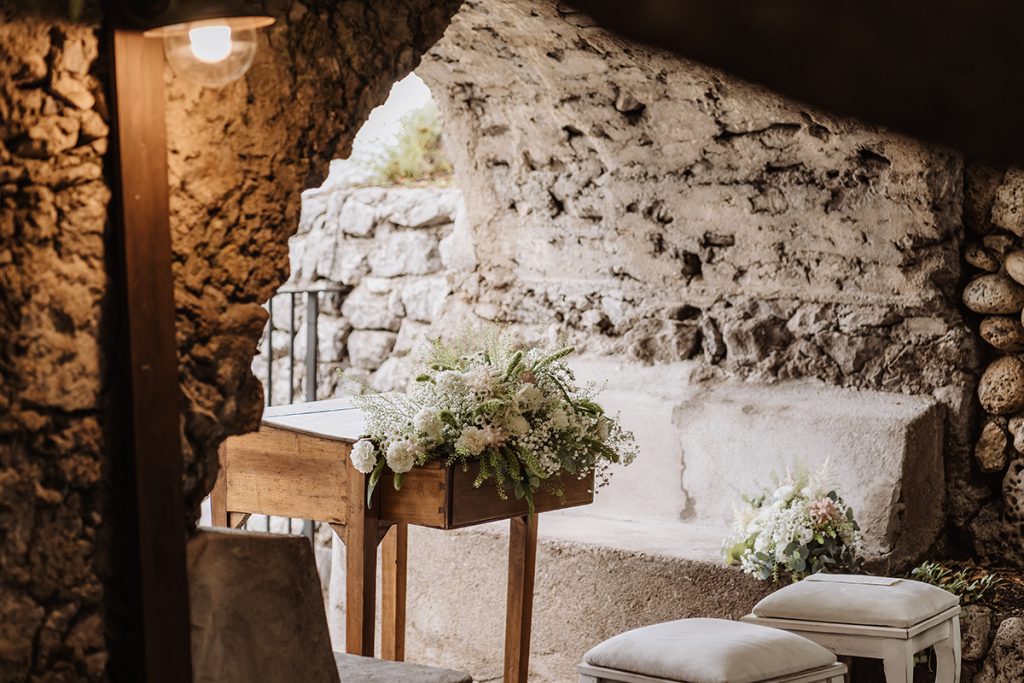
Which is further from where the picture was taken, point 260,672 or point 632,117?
point 632,117

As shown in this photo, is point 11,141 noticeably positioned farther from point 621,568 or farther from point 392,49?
point 621,568

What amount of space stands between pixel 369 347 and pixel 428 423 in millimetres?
2839

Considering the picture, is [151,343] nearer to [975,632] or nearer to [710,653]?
[710,653]

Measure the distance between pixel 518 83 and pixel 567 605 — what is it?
1974 mm

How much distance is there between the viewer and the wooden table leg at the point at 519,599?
3721 millimetres

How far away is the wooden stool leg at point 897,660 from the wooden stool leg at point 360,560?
1402 mm

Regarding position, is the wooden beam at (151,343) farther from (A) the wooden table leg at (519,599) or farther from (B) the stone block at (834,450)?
(B) the stone block at (834,450)

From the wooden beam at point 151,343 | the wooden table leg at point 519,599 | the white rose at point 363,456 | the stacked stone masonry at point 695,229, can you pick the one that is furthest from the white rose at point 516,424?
the wooden beam at point 151,343

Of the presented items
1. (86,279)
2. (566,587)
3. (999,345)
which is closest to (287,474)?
(566,587)

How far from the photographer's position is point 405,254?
5801 millimetres

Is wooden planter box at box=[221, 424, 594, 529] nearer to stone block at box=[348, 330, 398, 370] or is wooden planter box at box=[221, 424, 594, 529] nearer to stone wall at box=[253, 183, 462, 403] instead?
stone wall at box=[253, 183, 462, 403]

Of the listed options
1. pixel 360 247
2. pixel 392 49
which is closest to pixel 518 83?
pixel 360 247

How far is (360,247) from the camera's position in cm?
594

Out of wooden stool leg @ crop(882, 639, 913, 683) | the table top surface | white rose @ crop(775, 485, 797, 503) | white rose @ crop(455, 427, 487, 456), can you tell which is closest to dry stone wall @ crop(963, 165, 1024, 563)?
white rose @ crop(775, 485, 797, 503)
